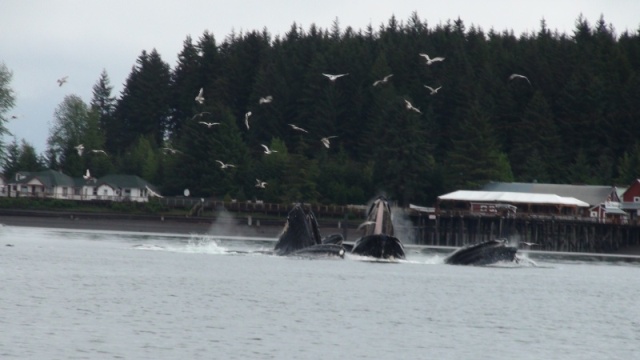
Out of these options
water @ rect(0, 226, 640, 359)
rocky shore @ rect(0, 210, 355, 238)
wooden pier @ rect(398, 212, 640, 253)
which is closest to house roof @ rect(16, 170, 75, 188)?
rocky shore @ rect(0, 210, 355, 238)

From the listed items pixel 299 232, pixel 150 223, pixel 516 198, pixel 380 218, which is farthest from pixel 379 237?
pixel 150 223

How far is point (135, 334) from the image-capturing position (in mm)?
41469

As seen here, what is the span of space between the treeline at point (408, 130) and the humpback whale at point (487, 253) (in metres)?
66.7

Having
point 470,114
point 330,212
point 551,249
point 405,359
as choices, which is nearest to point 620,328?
point 405,359

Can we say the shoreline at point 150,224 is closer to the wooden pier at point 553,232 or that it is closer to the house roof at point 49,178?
the wooden pier at point 553,232

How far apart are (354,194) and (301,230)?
77699mm

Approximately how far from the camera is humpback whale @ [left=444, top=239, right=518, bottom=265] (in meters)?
78.4

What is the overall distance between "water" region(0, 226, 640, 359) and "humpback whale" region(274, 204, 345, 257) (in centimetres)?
83

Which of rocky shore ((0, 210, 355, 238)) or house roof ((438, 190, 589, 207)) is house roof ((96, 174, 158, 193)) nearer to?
rocky shore ((0, 210, 355, 238))

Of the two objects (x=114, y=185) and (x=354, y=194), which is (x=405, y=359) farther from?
(x=114, y=185)

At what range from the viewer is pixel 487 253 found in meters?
78.4

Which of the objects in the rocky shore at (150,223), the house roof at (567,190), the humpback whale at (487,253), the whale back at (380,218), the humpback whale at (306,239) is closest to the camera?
the whale back at (380,218)

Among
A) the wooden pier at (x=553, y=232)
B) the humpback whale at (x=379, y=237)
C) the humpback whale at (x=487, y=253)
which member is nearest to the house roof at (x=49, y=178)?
the wooden pier at (x=553, y=232)

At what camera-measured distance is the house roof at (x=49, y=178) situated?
170087 millimetres
